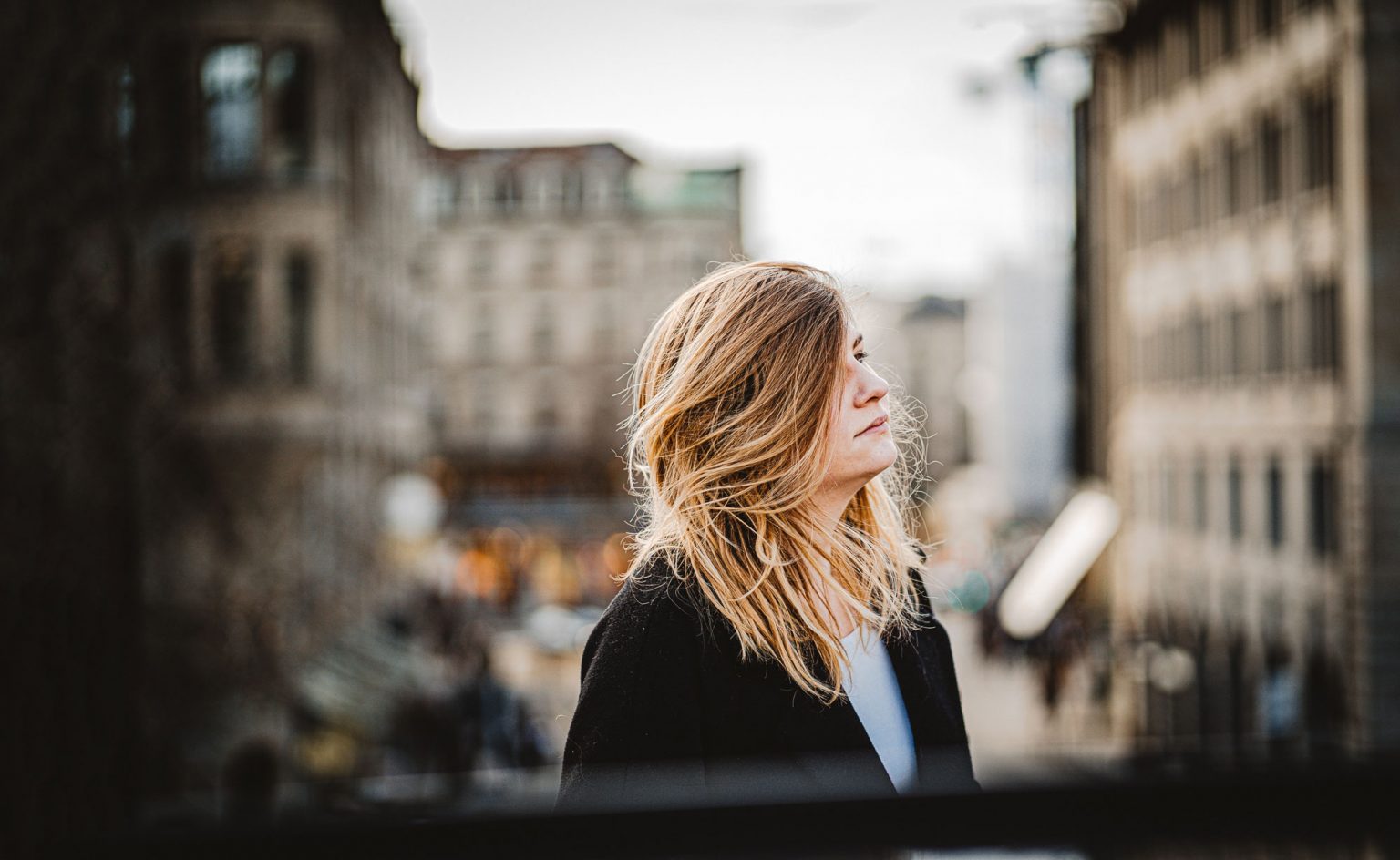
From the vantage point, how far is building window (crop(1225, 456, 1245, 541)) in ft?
67.7

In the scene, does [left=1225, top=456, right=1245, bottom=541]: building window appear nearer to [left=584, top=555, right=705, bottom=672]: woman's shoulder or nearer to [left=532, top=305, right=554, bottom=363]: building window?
[left=584, top=555, right=705, bottom=672]: woman's shoulder

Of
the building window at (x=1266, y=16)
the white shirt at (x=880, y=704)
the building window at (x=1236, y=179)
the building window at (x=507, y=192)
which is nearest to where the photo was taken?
the white shirt at (x=880, y=704)

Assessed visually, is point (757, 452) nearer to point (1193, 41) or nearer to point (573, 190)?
point (1193, 41)

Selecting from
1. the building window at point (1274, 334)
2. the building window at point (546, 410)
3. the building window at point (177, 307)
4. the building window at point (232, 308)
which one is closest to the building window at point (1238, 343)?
the building window at point (1274, 334)

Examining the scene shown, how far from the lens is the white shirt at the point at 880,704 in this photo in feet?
6.43

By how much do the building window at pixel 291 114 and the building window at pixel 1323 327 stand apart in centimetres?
1376

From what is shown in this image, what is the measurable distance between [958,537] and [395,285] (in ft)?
155

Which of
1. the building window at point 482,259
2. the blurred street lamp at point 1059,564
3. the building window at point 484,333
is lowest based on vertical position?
the blurred street lamp at point 1059,564

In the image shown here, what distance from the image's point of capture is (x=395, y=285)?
957 inches

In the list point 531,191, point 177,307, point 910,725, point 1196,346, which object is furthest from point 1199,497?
point 910,725

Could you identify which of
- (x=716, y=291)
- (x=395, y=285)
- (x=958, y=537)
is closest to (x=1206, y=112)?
(x=395, y=285)

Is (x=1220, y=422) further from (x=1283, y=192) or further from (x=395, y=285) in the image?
(x=395, y=285)

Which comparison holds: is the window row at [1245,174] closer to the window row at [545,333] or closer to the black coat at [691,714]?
the black coat at [691,714]

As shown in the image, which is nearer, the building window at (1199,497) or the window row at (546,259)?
the building window at (1199,497)
